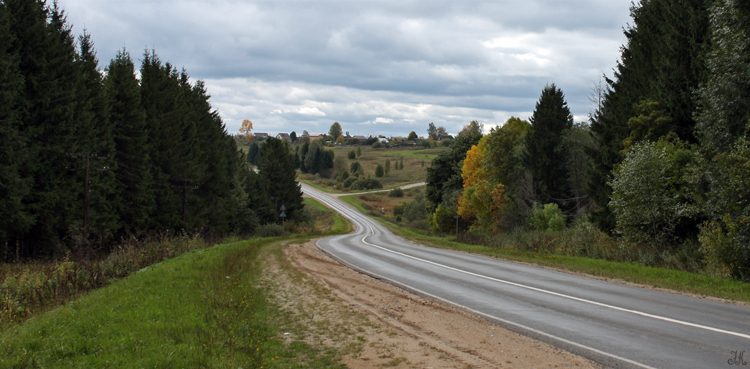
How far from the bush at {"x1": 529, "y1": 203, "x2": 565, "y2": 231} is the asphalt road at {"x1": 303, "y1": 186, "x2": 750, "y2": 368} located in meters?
20.0

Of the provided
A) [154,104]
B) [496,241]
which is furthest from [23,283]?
[154,104]

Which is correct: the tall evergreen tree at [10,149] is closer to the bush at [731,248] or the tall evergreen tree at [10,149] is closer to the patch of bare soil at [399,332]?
the patch of bare soil at [399,332]

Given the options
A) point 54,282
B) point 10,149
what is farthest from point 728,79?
point 10,149

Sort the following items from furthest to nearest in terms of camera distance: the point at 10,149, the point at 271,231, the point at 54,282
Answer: the point at 271,231, the point at 10,149, the point at 54,282

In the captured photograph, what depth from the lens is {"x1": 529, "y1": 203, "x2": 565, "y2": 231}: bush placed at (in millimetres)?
34947

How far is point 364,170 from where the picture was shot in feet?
479

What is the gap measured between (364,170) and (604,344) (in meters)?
139

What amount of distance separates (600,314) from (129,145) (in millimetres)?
34112

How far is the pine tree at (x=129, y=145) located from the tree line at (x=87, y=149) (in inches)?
3.0

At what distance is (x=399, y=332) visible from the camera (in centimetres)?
848

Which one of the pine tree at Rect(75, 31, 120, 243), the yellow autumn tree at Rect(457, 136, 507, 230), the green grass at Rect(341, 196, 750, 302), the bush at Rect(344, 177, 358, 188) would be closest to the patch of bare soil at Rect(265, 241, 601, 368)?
the green grass at Rect(341, 196, 750, 302)

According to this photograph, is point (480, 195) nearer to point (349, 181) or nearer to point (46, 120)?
point (46, 120)

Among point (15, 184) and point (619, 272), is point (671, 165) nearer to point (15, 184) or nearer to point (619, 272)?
point (619, 272)

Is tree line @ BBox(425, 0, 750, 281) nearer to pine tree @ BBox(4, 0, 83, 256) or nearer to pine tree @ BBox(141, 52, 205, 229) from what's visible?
pine tree @ BBox(4, 0, 83, 256)
